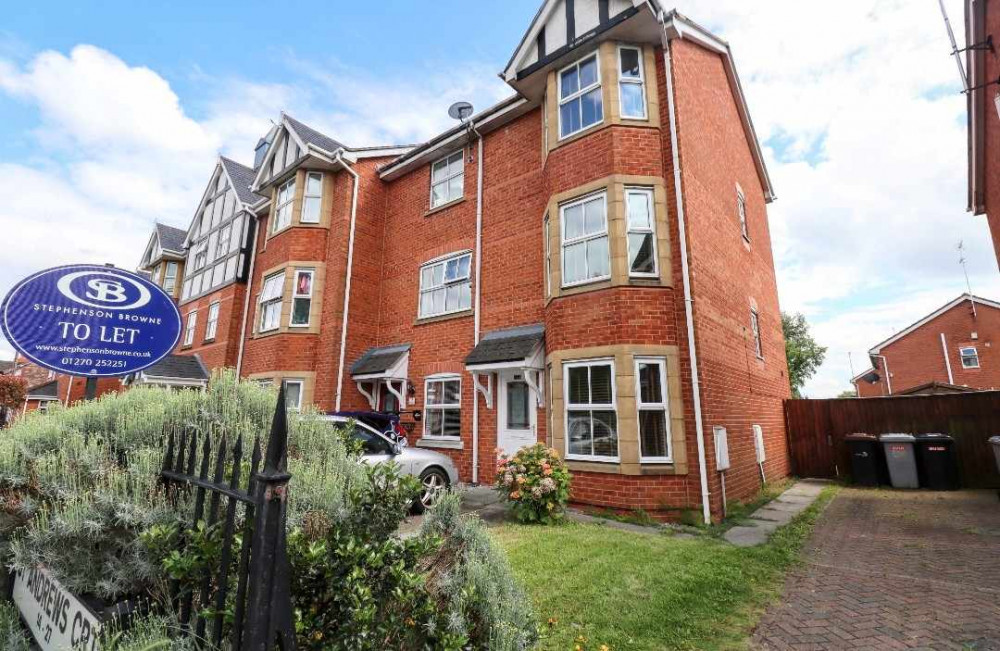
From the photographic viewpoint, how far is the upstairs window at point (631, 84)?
9438mm

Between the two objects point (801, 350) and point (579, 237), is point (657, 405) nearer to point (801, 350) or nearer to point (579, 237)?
point (579, 237)

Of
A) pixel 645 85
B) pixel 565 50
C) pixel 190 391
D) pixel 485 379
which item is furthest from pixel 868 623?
pixel 565 50

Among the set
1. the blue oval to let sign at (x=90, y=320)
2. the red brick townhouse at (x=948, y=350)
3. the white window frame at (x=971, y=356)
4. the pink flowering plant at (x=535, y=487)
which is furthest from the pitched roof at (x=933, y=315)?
the blue oval to let sign at (x=90, y=320)

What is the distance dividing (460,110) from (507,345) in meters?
8.32

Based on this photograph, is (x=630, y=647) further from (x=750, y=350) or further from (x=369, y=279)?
(x=369, y=279)

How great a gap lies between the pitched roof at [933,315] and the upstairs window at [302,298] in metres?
35.5

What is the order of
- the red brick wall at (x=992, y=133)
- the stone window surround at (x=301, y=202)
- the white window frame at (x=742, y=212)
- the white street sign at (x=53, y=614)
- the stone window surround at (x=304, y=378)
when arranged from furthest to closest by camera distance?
the stone window surround at (x=301, y=202), the stone window surround at (x=304, y=378), the white window frame at (x=742, y=212), the red brick wall at (x=992, y=133), the white street sign at (x=53, y=614)

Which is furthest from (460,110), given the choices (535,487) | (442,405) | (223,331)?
(223,331)

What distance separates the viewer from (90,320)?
11.9 ft

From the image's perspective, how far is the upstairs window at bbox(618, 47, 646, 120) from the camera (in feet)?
31.0

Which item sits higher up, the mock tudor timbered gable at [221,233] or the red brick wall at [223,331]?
the mock tudor timbered gable at [221,233]

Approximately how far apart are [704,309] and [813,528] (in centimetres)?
400

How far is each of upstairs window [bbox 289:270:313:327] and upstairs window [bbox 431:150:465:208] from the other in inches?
190

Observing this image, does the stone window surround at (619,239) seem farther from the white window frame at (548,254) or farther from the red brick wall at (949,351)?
the red brick wall at (949,351)
